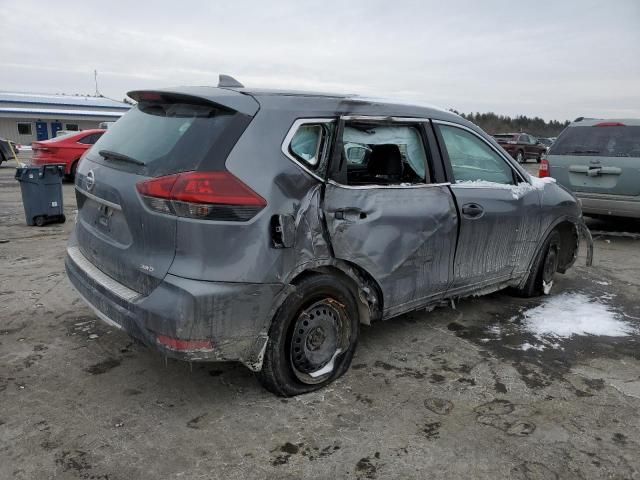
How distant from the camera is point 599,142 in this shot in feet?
24.8

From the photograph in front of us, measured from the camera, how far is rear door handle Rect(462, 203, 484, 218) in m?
3.87

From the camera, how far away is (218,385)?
331 centimetres

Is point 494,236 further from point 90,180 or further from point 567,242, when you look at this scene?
point 90,180

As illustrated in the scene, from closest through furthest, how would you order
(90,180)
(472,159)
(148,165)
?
(148,165) < (90,180) < (472,159)

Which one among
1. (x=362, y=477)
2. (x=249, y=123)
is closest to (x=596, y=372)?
(x=362, y=477)

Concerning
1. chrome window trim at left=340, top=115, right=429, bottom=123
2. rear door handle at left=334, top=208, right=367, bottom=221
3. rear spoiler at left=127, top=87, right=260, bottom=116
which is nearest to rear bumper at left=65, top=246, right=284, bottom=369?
rear door handle at left=334, top=208, right=367, bottom=221

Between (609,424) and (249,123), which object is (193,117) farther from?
(609,424)

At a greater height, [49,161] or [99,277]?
[99,277]

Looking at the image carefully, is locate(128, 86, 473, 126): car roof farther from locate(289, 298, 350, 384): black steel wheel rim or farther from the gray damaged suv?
locate(289, 298, 350, 384): black steel wheel rim

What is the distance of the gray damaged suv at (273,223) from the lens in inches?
105

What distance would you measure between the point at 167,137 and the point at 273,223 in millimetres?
791

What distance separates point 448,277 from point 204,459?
2155 mm

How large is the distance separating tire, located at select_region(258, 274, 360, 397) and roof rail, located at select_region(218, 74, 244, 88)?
1312 millimetres

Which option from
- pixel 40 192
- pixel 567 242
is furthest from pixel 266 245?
pixel 40 192
